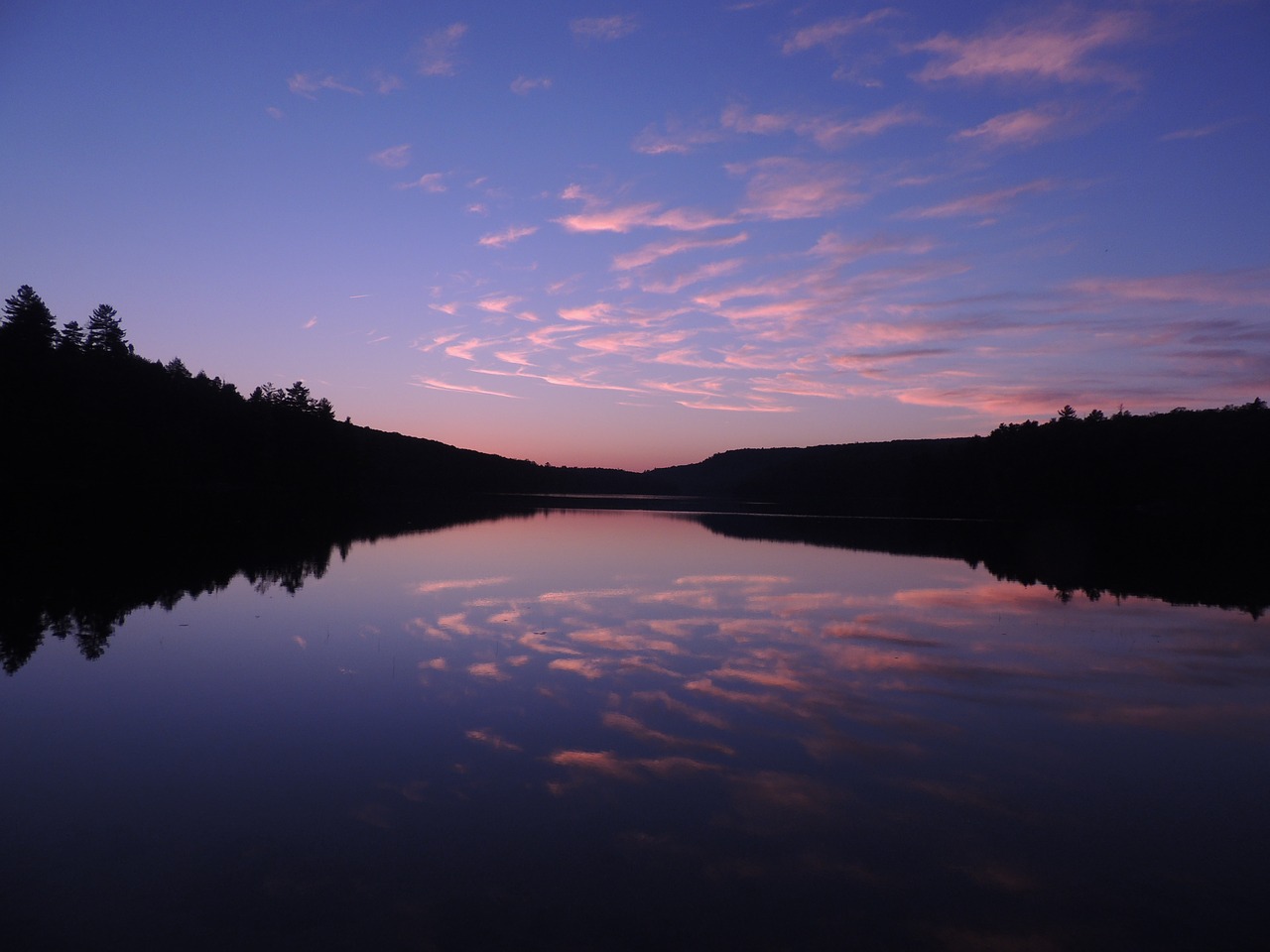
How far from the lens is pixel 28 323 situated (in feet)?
184

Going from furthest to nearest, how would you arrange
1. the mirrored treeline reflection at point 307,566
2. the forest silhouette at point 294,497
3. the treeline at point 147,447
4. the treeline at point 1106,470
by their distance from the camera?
the treeline at point 1106,470 < the treeline at point 147,447 < the forest silhouette at point 294,497 < the mirrored treeline reflection at point 307,566

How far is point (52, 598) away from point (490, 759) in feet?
43.2

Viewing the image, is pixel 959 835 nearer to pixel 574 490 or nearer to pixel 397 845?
pixel 397 845

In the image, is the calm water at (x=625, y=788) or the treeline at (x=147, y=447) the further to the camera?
the treeline at (x=147, y=447)

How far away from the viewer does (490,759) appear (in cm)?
820

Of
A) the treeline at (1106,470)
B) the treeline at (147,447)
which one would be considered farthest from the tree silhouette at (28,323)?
the treeline at (1106,470)

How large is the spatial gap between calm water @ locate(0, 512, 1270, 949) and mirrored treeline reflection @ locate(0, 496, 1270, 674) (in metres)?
1.65

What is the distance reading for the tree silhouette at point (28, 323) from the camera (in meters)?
54.6

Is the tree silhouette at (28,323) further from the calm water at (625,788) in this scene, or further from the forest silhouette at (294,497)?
the calm water at (625,788)

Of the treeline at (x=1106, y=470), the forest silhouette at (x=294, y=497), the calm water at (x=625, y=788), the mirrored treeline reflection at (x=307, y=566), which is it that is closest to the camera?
the calm water at (x=625, y=788)

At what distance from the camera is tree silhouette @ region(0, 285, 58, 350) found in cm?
5456

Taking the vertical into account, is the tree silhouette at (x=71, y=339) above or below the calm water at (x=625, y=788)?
above

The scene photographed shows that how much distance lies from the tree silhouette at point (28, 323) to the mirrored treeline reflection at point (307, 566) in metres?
29.7

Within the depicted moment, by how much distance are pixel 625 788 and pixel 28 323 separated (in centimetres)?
6622
